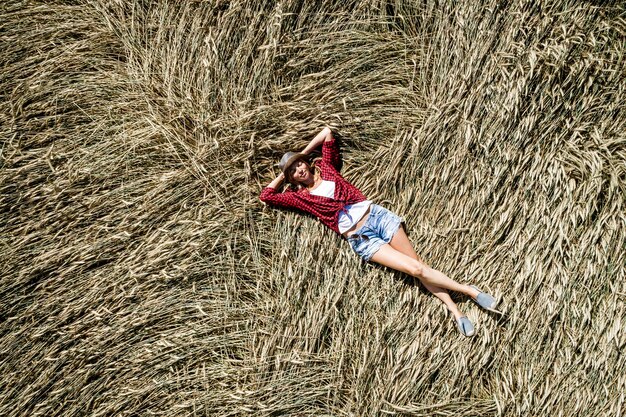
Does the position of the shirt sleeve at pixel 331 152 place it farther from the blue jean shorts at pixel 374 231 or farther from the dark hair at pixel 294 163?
the blue jean shorts at pixel 374 231

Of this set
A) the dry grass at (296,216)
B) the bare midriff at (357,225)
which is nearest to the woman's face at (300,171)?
the dry grass at (296,216)

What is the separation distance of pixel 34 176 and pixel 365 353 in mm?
2885

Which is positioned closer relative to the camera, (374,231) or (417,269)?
(417,269)

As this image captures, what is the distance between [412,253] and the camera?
332 cm

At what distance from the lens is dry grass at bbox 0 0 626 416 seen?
3201 mm

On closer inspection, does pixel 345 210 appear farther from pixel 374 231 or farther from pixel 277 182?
pixel 277 182

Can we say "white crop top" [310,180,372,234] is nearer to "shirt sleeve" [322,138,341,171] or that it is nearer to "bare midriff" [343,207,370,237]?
"bare midriff" [343,207,370,237]

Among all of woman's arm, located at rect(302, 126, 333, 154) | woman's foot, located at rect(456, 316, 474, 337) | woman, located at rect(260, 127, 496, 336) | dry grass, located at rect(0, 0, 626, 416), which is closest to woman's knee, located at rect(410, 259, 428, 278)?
woman, located at rect(260, 127, 496, 336)

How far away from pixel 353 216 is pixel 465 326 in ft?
3.88

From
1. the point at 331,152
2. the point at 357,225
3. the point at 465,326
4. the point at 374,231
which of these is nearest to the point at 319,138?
the point at 331,152

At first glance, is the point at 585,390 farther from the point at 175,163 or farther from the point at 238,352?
the point at 175,163

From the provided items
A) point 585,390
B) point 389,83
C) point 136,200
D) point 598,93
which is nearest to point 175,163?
point 136,200

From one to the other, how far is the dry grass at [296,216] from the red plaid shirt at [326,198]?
12cm

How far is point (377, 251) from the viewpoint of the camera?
3.27m
